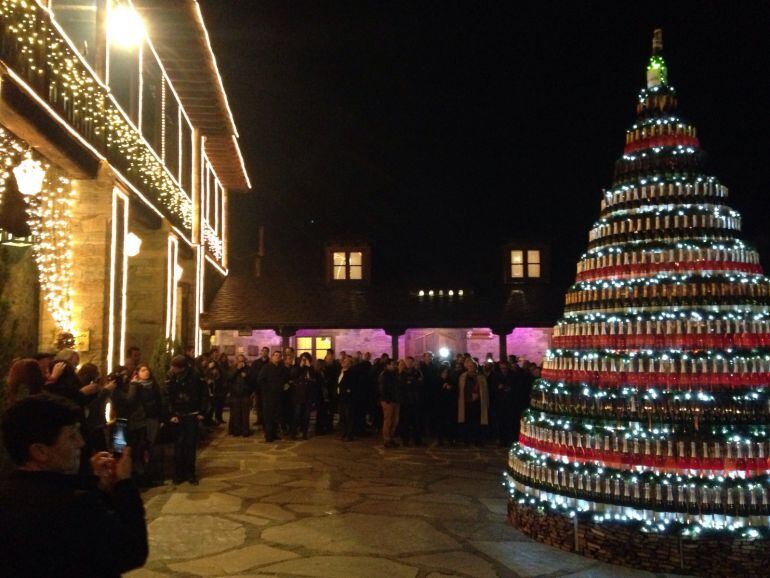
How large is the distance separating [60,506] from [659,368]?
6338mm

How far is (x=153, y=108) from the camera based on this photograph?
17609mm

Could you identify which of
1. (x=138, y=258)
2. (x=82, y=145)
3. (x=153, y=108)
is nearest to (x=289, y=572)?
(x=82, y=145)

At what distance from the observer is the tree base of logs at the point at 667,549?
674cm

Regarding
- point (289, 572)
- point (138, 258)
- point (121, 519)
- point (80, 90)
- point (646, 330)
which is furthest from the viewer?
point (138, 258)

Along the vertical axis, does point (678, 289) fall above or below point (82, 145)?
below

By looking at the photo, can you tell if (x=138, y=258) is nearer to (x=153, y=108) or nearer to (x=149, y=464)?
(x=153, y=108)

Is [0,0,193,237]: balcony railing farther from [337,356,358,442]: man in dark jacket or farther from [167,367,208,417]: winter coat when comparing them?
[337,356,358,442]: man in dark jacket

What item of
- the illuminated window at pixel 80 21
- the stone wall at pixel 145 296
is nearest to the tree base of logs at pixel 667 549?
the illuminated window at pixel 80 21

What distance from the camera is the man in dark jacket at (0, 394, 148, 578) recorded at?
2.51 metres

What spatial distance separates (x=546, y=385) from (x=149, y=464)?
6.00 metres

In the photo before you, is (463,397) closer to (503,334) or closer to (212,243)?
(503,334)

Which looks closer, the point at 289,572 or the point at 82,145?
the point at 289,572

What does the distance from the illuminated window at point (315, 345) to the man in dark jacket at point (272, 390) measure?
11.9 metres

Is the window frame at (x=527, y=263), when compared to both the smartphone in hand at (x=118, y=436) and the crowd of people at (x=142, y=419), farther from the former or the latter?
the smartphone in hand at (x=118, y=436)
